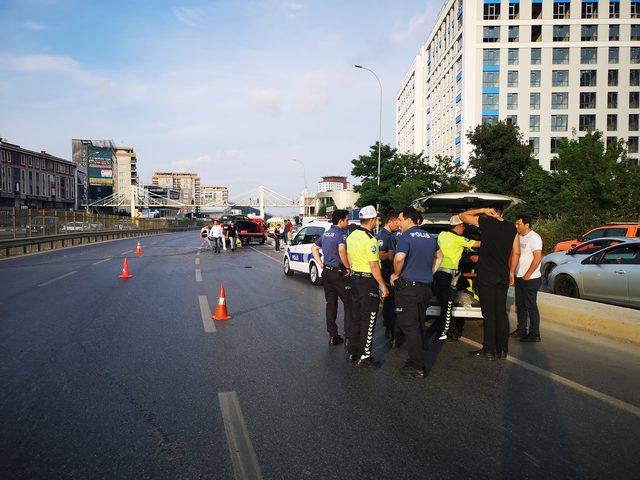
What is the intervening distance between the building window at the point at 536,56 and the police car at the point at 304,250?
189 ft

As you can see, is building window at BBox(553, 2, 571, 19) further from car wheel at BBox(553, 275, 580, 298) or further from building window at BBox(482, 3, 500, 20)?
car wheel at BBox(553, 275, 580, 298)

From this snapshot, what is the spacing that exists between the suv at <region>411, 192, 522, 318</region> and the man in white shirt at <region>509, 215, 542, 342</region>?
2.20 feet

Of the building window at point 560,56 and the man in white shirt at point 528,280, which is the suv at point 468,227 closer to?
the man in white shirt at point 528,280

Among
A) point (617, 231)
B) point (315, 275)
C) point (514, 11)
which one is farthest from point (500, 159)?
point (315, 275)

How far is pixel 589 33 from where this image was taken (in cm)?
5969

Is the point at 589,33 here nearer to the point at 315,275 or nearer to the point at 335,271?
the point at 315,275

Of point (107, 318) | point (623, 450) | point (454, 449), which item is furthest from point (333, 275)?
point (107, 318)

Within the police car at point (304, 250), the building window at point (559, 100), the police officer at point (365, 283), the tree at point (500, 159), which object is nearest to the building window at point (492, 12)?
the building window at point (559, 100)

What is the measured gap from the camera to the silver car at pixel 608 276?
9430 mm

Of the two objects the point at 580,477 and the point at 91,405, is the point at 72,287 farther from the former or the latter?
the point at 580,477

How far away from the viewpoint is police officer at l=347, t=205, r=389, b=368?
5.75 m

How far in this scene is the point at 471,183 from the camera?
42781mm

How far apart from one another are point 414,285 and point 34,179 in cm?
10089

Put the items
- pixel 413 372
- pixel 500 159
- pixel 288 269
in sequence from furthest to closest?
1. pixel 500 159
2. pixel 288 269
3. pixel 413 372
